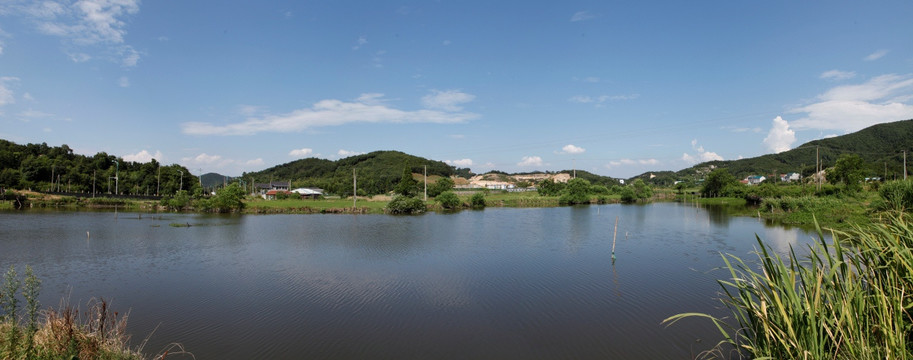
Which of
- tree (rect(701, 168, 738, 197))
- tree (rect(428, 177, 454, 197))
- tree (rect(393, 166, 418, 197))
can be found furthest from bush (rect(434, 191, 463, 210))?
tree (rect(701, 168, 738, 197))

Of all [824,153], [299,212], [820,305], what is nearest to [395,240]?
[820,305]

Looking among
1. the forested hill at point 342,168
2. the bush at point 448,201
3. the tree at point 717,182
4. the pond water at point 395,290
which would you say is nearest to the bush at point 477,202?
the bush at point 448,201

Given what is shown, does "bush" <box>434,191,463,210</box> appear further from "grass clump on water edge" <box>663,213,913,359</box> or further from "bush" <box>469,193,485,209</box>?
"grass clump on water edge" <box>663,213,913,359</box>

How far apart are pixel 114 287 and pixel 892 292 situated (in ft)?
63.1

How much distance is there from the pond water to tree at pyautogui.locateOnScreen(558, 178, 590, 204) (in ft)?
143

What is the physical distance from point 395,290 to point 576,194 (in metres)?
61.9

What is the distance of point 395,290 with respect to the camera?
1377cm

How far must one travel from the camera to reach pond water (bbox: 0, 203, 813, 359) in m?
9.37

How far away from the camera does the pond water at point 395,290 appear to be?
937 cm

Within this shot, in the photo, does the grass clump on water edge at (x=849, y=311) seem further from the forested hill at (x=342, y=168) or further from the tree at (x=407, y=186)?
the forested hill at (x=342, y=168)

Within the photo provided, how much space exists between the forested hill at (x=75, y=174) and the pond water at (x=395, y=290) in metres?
63.6

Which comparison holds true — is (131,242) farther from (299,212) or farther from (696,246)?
(696,246)

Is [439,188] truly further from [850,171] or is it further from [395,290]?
[395,290]

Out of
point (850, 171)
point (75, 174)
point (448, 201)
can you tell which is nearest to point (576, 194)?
point (448, 201)
